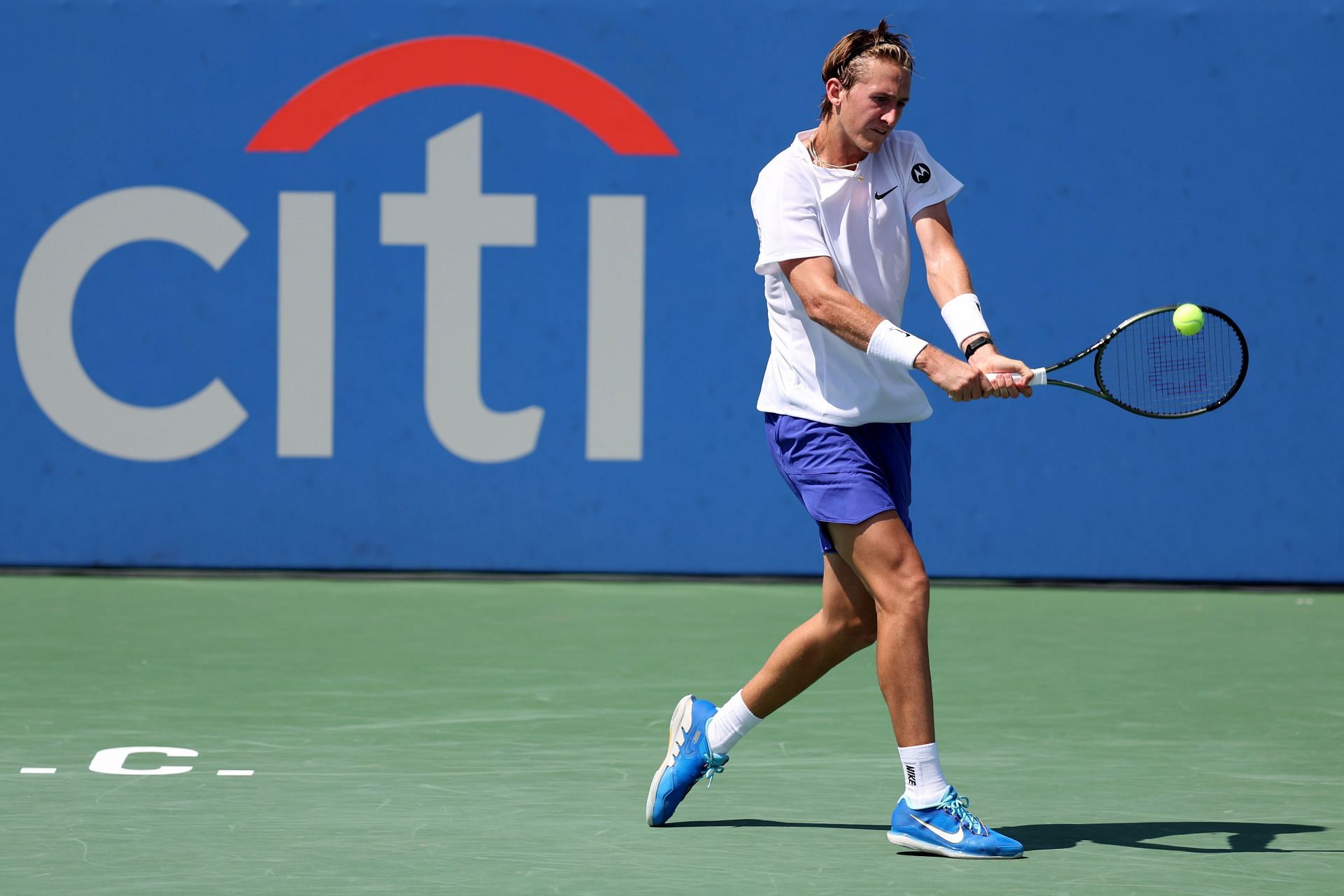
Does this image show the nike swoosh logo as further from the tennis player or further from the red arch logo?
the red arch logo

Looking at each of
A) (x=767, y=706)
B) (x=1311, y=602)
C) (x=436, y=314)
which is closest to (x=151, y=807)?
(x=767, y=706)

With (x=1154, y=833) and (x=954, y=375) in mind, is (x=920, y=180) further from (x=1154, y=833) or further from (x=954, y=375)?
(x=1154, y=833)

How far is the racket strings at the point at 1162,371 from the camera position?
14.9 feet

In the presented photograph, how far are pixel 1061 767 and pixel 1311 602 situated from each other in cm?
324

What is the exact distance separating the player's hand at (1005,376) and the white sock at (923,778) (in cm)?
74

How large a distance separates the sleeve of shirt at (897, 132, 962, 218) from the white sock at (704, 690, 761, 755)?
3.81 feet

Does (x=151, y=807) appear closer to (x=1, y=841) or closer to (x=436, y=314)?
(x=1, y=841)

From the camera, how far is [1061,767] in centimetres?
481

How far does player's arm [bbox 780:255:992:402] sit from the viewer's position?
3824 millimetres

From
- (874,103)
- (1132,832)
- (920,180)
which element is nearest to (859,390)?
(920,180)

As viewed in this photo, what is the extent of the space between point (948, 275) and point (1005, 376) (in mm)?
390

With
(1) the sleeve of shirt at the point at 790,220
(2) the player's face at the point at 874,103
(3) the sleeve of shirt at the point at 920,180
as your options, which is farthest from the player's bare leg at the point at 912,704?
(2) the player's face at the point at 874,103

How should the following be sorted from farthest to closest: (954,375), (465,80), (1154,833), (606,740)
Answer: (465,80) → (606,740) → (1154,833) → (954,375)

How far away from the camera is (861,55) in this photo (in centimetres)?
408
